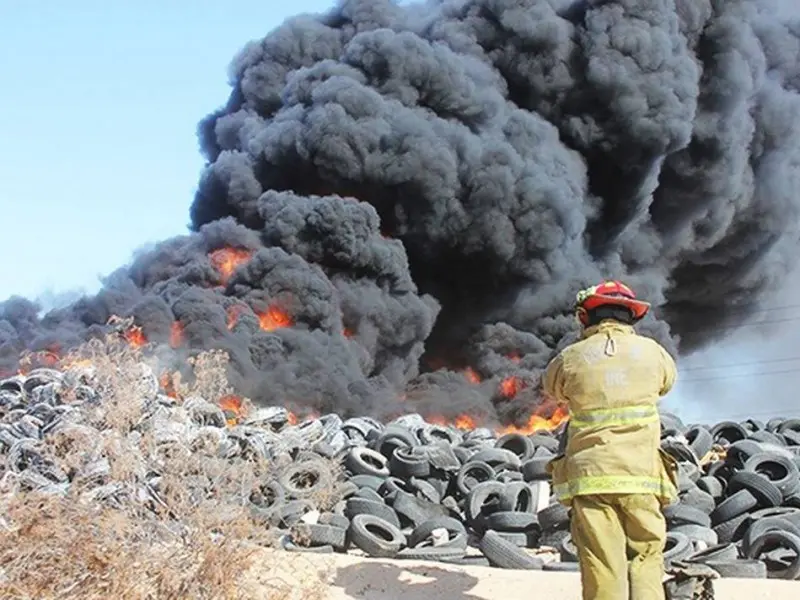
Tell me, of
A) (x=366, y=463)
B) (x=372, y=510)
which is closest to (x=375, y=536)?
(x=372, y=510)

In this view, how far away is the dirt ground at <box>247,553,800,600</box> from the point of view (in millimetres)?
7570

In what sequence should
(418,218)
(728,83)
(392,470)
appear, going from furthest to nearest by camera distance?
(728,83) → (418,218) → (392,470)

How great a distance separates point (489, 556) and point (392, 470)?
11.6 ft

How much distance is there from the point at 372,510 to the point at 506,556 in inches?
89.8

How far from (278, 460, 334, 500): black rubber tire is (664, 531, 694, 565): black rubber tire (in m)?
3.92

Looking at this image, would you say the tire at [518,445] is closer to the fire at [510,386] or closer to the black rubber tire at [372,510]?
the black rubber tire at [372,510]

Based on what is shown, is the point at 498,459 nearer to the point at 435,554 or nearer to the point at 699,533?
the point at 699,533

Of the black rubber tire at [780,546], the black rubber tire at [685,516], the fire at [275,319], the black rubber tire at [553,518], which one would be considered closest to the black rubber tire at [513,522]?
the black rubber tire at [553,518]

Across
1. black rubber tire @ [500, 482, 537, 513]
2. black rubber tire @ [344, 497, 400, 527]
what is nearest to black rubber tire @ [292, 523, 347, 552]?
black rubber tire @ [344, 497, 400, 527]

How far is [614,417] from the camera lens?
Result: 6180 millimetres

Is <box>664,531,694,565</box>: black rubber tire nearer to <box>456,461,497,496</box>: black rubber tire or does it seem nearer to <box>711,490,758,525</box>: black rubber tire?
<box>711,490,758,525</box>: black rubber tire

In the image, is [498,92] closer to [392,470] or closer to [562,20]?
[562,20]

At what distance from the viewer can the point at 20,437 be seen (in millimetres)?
12812

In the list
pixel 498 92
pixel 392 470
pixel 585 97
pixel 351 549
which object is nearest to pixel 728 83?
pixel 585 97
